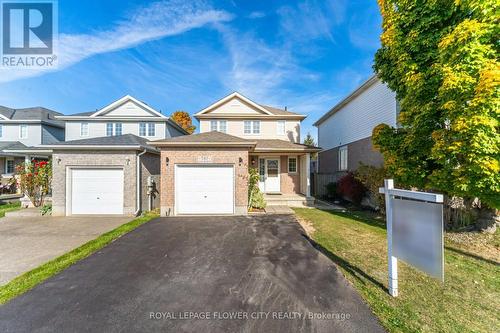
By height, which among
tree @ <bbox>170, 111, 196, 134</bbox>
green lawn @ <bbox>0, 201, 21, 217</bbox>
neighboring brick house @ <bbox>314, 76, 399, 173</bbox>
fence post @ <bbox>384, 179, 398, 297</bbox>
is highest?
tree @ <bbox>170, 111, 196, 134</bbox>

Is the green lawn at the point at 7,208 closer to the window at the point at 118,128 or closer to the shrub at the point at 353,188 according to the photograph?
the window at the point at 118,128

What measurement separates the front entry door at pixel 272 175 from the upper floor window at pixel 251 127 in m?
2.78

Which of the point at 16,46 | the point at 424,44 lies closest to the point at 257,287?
the point at 424,44

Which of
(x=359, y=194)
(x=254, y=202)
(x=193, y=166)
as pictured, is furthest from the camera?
(x=359, y=194)

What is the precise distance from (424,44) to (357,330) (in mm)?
7849

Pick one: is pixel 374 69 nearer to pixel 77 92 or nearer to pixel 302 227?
pixel 302 227

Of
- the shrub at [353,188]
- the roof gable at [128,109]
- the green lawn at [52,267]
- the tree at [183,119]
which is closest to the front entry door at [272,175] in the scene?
the shrub at [353,188]

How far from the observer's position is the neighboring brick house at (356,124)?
1083 cm

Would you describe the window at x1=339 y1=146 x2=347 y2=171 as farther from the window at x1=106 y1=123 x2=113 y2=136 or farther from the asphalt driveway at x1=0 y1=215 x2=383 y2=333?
the window at x1=106 y1=123 x2=113 y2=136

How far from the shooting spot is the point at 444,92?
5.20m

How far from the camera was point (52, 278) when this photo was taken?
4098mm

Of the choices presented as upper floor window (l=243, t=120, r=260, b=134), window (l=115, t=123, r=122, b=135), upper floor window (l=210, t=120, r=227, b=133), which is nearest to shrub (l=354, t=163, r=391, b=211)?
upper floor window (l=243, t=120, r=260, b=134)

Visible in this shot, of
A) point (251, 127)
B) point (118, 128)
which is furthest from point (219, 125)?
point (118, 128)
